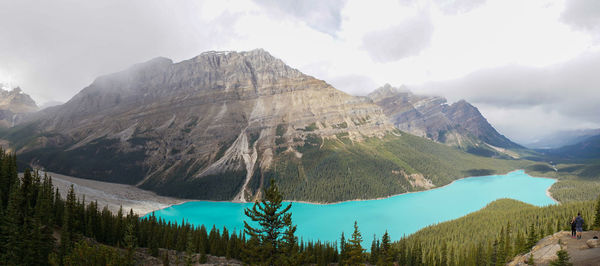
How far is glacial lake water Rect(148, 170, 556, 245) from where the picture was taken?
110 meters

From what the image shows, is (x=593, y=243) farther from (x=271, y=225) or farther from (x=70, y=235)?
(x=70, y=235)

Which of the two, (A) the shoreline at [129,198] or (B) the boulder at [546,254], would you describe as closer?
(B) the boulder at [546,254]

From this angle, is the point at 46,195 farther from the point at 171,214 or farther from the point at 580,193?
the point at 580,193

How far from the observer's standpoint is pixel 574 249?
3058 cm

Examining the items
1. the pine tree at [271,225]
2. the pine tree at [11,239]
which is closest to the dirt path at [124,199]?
the pine tree at [11,239]

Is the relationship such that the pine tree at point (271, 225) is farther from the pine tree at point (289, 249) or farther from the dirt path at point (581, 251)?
the dirt path at point (581, 251)

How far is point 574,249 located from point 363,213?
106377mm

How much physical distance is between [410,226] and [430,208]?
37337mm

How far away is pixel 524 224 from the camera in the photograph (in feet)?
282

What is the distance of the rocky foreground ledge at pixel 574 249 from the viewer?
27066 millimetres

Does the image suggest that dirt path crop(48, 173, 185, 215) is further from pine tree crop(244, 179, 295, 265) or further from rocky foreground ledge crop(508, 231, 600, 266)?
rocky foreground ledge crop(508, 231, 600, 266)

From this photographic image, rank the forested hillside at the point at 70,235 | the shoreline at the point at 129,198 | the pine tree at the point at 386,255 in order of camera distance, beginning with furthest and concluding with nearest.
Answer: the shoreline at the point at 129,198 → the pine tree at the point at 386,255 → the forested hillside at the point at 70,235

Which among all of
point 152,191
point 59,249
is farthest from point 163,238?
point 152,191

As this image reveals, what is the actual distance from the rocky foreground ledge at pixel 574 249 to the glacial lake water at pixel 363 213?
60.5 meters
